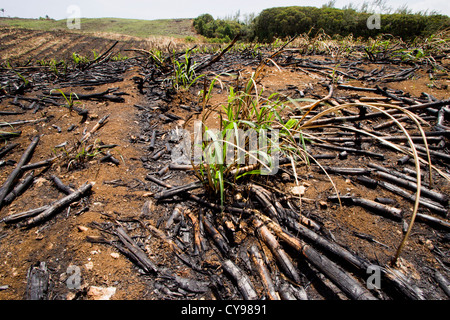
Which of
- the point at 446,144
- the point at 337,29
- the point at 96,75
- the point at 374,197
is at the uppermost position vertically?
the point at 337,29

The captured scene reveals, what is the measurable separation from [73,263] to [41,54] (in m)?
17.2

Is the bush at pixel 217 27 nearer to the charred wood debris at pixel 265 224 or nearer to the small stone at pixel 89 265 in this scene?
the charred wood debris at pixel 265 224

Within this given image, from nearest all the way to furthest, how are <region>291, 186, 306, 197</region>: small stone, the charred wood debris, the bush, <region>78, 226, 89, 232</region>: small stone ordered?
the charred wood debris → <region>78, 226, 89, 232</region>: small stone → <region>291, 186, 306, 197</region>: small stone → the bush

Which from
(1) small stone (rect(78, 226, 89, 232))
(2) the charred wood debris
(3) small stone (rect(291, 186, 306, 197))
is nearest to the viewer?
(2) the charred wood debris

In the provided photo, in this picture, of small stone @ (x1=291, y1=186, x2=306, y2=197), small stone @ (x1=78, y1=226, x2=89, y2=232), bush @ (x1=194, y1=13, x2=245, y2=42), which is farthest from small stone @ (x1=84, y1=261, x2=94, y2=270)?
bush @ (x1=194, y1=13, x2=245, y2=42)

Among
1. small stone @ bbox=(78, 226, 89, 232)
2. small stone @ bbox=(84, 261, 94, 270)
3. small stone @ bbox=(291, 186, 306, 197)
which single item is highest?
small stone @ bbox=(291, 186, 306, 197)

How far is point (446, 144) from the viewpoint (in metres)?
1.97

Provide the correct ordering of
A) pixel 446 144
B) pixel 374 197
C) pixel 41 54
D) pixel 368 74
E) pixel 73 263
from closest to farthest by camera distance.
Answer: pixel 73 263, pixel 374 197, pixel 446 144, pixel 368 74, pixel 41 54

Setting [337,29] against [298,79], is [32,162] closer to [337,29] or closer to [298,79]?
[298,79]

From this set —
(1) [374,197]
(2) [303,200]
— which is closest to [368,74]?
(1) [374,197]

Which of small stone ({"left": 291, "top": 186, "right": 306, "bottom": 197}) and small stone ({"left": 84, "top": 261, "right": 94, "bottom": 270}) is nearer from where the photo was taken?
small stone ({"left": 84, "top": 261, "right": 94, "bottom": 270})

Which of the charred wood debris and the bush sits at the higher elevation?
the bush

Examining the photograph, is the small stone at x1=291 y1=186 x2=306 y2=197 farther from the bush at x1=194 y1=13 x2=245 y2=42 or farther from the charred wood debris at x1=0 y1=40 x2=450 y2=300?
the bush at x1=194 y1=13 x2=245 y2=42

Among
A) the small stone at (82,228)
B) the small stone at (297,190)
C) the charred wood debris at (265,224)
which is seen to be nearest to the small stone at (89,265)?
the charred wood debris at (265,224)
